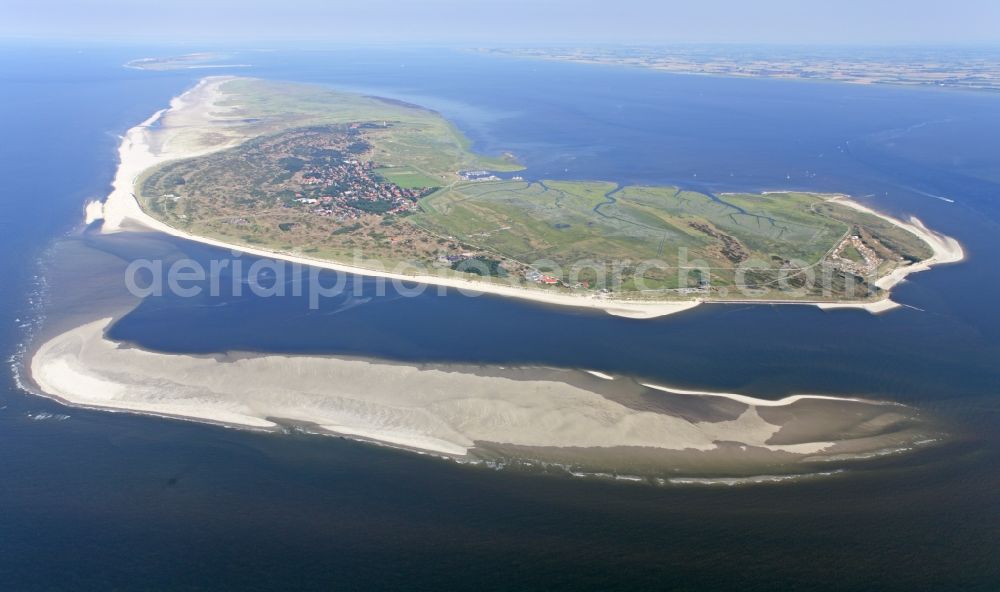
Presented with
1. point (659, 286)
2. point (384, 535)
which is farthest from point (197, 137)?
point (384, 535)

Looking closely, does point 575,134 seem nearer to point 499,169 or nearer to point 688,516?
point 499,169

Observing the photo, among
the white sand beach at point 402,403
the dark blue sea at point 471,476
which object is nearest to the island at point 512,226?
the dark blue sea at point 471,476

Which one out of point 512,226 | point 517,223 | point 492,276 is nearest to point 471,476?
point 492,276

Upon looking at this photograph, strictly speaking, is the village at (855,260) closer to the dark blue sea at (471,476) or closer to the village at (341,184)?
the dark blue sea at (471,476)

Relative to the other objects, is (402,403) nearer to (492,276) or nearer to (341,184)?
(492,276)

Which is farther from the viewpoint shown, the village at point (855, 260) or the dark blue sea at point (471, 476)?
the village at point (855, 260)

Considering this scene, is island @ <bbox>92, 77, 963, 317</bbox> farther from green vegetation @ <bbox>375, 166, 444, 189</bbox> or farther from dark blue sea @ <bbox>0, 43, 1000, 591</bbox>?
dark blue sea @ <bbox>0, 43, 1000, 591</bbox>
